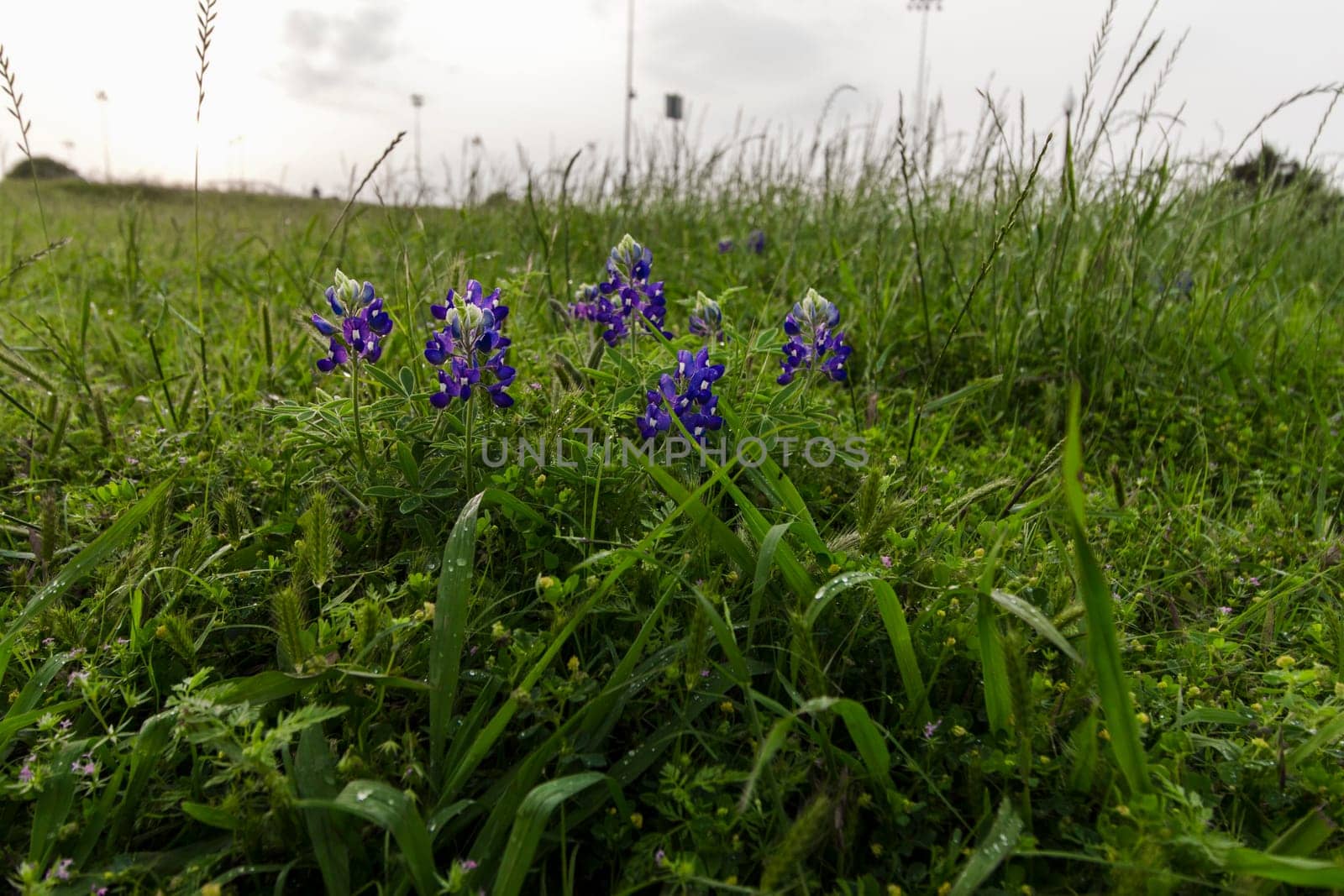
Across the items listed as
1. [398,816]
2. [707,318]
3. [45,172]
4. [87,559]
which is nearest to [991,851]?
[398,816]

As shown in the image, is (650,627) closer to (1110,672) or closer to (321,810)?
(321,810)

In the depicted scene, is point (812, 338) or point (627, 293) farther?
point (627, 293)

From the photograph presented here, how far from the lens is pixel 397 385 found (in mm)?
1944

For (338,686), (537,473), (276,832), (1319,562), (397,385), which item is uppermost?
(397,385)

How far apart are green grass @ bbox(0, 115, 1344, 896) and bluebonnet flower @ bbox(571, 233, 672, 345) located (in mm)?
127

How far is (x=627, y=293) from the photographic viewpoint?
2275mm

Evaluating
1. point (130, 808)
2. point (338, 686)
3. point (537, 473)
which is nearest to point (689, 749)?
point (338, 686)

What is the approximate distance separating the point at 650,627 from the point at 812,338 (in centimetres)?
103

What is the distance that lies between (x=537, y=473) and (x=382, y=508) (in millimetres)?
370

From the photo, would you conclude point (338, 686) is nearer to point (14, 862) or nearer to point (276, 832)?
point (276, 832)

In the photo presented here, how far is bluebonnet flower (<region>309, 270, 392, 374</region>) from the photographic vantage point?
1786 millimetres

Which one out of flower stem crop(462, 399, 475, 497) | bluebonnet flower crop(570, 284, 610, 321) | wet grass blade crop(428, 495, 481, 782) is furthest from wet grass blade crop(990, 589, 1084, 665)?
bluebonnet flower crop(570, 284, 610, 321)

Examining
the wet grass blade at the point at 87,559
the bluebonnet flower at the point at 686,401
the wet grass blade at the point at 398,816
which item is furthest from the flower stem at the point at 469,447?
the wet grass blade at the point at 398,816

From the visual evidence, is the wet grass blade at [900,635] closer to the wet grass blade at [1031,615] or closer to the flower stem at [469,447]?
the wet grass blade at [1031,615]
